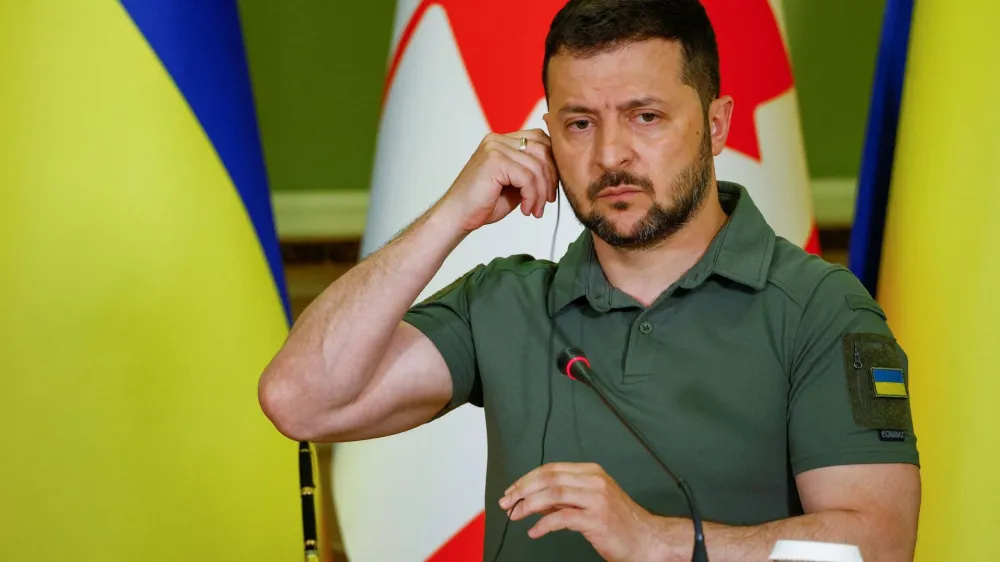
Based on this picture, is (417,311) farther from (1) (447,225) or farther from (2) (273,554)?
(2) (273,554)

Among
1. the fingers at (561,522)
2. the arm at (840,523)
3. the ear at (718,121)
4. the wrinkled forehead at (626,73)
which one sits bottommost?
the arm at (840,523)

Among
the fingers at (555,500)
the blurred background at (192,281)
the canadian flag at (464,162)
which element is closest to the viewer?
the fingers at (555,500)

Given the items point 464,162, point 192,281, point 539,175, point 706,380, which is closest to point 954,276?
point 706,380

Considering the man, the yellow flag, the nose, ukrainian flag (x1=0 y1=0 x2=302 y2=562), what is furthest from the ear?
ukrainian flag (x1=0 y1=0 x2=302 y2=562)

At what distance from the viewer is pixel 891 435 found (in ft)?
4.14

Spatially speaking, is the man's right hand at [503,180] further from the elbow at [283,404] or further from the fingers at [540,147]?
the elbow at [283,404]

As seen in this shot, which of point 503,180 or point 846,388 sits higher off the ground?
point 503,180

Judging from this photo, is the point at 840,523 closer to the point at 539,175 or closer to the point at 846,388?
the point at 846,388

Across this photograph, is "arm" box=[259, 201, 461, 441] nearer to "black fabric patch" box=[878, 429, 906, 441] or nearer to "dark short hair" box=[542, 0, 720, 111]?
"dark short hair" box=[542, 0, 720, 111]

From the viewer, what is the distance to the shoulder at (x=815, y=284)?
135 centimetres

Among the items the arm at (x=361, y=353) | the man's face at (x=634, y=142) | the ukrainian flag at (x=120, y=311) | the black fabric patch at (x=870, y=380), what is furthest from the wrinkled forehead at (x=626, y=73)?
the ukrainian flag at (x=120, y=311)

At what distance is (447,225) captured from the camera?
1475mm

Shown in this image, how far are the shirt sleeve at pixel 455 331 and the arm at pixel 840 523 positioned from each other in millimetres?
417

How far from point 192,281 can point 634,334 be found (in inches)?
29.5
